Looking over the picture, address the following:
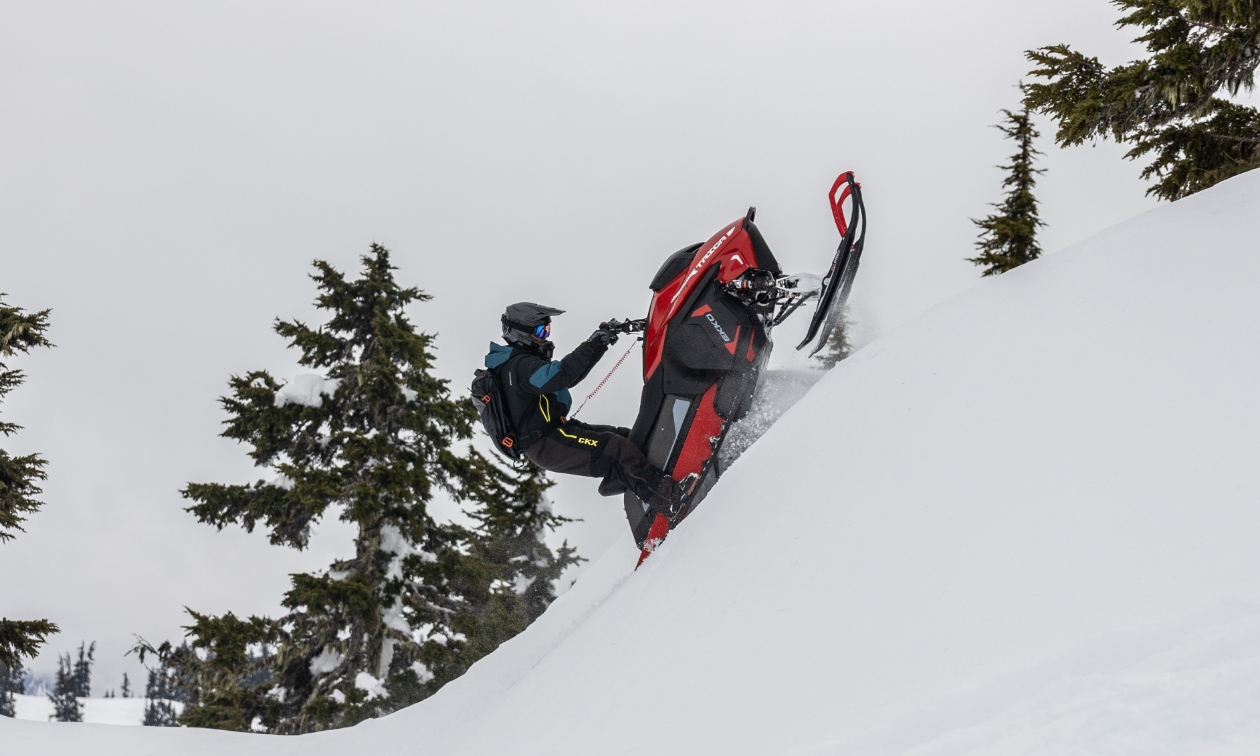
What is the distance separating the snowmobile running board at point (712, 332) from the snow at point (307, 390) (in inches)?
336

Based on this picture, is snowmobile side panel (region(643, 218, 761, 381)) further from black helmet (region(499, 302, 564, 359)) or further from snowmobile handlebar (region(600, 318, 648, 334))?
black helmet (region(499, 302, 564, 359))

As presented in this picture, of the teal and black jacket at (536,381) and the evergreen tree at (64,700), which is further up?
the evergreen tree at (64,700)

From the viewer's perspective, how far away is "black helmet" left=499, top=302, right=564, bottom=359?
6062 mm

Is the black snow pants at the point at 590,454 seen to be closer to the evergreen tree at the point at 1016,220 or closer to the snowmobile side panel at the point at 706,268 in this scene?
the snowmobile side panel at the point at 706,268

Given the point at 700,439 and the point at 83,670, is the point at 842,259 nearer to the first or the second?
the point at 700,439

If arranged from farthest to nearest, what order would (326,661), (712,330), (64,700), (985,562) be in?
(64,700) → (326,661) → (712,330) → (985,562)

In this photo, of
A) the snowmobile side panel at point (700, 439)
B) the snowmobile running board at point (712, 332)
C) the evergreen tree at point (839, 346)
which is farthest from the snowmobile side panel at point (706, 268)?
the evergreen tree at point (839, 346)

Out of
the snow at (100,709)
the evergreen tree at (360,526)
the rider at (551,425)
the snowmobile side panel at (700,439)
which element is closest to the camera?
the rider at (551,425)

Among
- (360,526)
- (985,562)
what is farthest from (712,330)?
(360,526)

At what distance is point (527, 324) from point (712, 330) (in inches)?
59.4

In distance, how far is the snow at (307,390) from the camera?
42.1 ft

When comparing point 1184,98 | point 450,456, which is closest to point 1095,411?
point 1184,98

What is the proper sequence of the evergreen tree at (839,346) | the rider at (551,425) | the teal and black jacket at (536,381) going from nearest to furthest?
the teal and black jacket at (536,381) → the rider at (551,425) → the evergreen tree at (839,346)

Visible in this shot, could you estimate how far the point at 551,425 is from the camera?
6.16 meters
